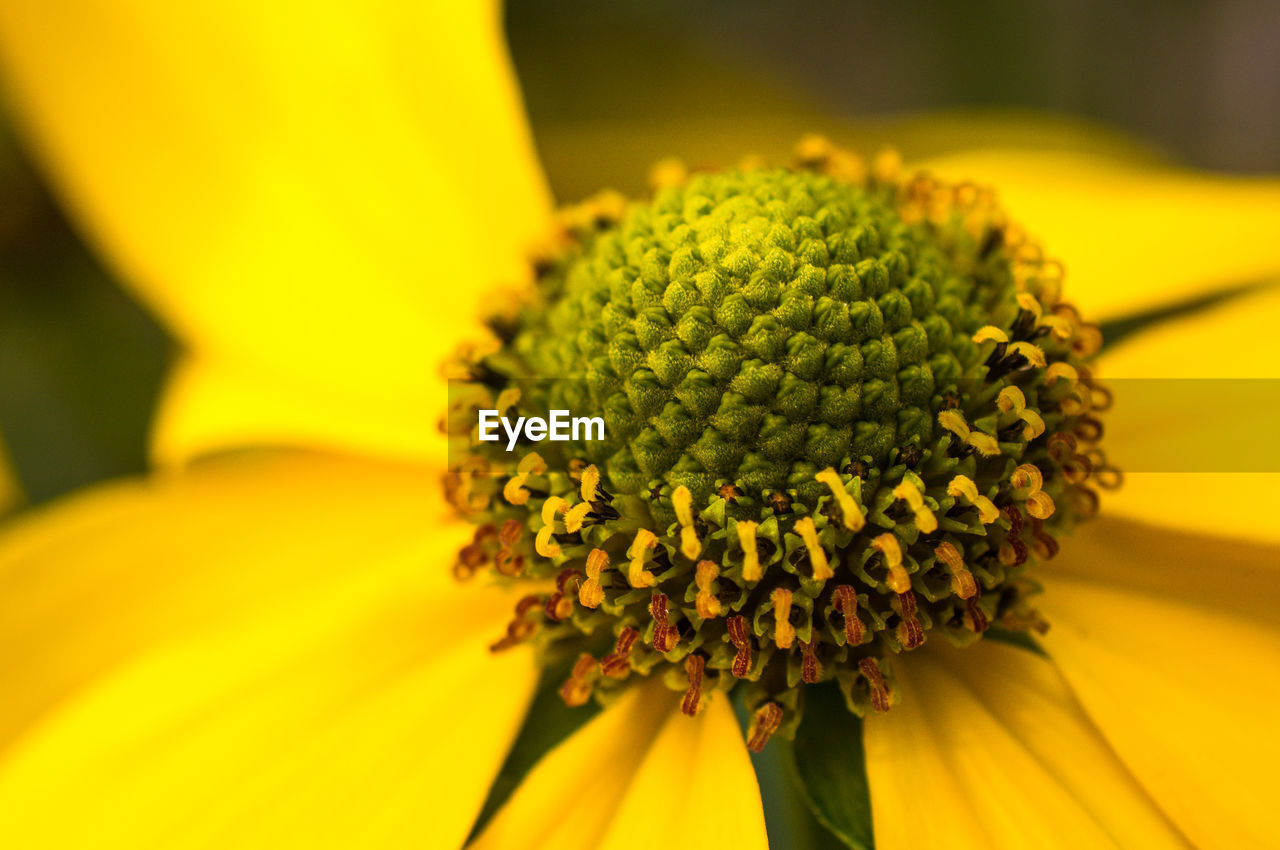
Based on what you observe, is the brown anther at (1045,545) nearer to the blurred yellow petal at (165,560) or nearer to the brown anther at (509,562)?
the brown anther at (509,562)

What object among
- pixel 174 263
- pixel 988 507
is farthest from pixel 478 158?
pixel 988 507

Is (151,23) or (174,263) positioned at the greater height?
(151,23)

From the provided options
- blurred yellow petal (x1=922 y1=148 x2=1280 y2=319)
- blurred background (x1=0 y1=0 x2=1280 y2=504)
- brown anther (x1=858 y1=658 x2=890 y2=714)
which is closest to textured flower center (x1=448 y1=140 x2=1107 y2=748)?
brown anther (x1=858 y1=658 x2=890 y2=714)

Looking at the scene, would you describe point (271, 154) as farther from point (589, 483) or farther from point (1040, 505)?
point (1040, 505)

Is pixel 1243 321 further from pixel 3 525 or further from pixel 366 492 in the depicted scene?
pixel 3 525

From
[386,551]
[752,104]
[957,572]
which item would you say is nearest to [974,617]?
[957,572]

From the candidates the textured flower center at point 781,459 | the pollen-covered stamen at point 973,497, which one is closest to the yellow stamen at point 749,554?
the textured flower center at point 781,459

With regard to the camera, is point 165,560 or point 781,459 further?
point 165,560
